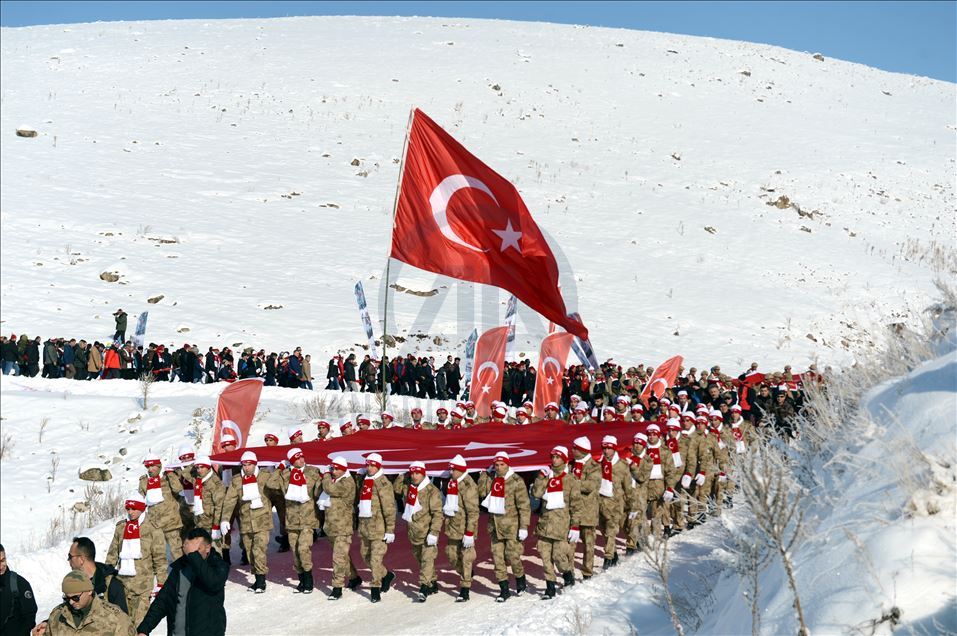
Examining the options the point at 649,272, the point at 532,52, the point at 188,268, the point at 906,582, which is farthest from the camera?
the point at 532,52

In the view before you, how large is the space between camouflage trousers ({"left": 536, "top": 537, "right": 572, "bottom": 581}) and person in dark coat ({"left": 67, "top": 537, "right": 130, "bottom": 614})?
196 inches

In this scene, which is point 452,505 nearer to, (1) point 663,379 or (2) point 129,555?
(2) point 129,555

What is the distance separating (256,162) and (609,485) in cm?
3645

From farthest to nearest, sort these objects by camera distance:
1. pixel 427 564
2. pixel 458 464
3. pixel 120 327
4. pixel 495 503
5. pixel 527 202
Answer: pixel 527 202, pixel 120 327, pixel 427 564, pixel 458 464, pixel 495 503

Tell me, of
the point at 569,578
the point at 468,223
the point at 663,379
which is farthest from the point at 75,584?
the point at 663,379

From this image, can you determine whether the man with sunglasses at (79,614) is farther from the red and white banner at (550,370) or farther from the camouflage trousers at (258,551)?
the red and white banner at (550,370)

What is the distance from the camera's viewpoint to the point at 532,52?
66812 mm

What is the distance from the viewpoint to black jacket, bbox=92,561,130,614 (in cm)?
737

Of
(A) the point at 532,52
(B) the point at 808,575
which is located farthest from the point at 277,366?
(A) the point at 532,52

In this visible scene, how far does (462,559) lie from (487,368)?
779 centimetres

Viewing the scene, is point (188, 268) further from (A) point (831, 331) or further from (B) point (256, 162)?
(A) point (831, 331)

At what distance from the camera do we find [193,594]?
6.98 m

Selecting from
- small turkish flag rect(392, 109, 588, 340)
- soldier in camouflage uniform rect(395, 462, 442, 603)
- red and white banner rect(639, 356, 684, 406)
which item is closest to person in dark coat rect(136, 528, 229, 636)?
soldier in camouflage uniform rect(395, 462, 442, 603)

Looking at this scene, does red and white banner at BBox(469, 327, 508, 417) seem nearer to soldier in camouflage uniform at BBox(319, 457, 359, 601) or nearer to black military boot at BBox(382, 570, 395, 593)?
black military boot at BBox(382, 570, 395, 593)
